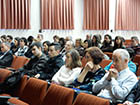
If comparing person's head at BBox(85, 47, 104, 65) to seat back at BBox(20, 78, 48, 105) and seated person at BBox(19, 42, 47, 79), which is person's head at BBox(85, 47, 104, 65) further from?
seated person at BBox(19, 42, 47, 79)

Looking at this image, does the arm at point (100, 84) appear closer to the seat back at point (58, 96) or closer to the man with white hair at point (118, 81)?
the man with white hair at point (118, 81)

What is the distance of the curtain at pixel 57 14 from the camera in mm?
11633

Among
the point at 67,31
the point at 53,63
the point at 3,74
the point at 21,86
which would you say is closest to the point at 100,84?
the point at 21,86

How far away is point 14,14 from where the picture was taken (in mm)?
10883

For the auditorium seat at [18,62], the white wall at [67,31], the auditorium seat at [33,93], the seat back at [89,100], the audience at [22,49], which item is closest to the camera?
the seat back at [89,100]

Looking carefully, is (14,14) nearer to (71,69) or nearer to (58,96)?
(71,69)

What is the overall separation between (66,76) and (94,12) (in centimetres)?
950

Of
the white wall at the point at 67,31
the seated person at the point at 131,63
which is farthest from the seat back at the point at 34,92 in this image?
the white wall at the point at 67,31

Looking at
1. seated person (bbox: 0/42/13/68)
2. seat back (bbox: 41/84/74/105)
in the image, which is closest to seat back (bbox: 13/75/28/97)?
seat back (bbox: 41/84/74/105)

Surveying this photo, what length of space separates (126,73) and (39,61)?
2574 mm

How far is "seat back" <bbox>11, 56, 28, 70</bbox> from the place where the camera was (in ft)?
21.6

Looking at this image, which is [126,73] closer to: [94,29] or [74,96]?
[74,96]

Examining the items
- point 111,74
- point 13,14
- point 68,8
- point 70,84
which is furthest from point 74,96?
point 68,8

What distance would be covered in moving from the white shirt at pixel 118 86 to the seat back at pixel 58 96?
1.29ft
